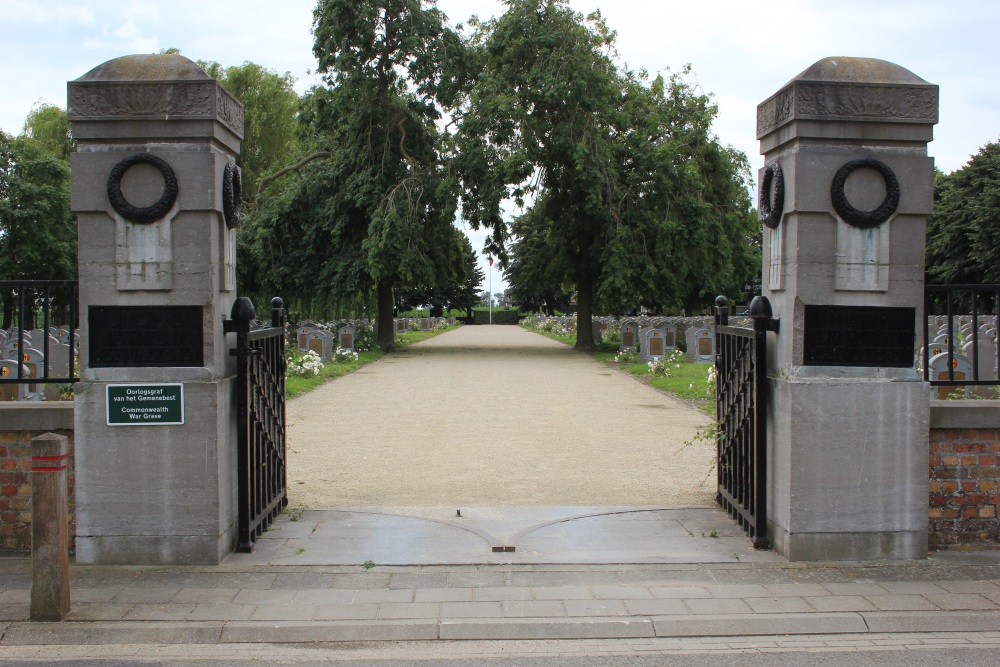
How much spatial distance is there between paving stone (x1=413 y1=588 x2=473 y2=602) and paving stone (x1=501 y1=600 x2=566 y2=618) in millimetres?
255

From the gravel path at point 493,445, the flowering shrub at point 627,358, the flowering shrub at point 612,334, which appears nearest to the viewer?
the gravel path at point 493,445

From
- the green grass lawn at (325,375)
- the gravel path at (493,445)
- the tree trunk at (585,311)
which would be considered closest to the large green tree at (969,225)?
the tree trunk at (585,311)

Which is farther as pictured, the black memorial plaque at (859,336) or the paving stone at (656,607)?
the black memorial plaque at (859,336)

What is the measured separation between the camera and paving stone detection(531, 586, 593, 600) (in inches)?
195

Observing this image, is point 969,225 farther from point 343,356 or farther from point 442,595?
point 442,595

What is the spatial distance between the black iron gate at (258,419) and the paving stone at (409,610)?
4.79 feet

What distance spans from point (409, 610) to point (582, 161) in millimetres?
22376

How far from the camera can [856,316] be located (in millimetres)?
5617

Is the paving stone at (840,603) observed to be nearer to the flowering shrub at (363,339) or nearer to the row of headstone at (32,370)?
the row of headstone at (32,370)

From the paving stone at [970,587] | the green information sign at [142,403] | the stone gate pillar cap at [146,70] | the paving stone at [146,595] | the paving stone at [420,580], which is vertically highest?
the stone gate pillar cap at [146,70]

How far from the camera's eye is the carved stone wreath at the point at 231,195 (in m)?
5.71

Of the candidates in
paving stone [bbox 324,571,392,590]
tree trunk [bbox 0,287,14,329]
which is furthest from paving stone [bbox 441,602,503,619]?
tree trunk [bbox 0,287,14,329]

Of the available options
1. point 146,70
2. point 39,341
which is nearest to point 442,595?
point 146,70

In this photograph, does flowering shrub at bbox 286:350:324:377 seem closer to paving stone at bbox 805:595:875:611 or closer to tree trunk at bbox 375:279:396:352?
tree trunk at bbox 375:279:396:352
